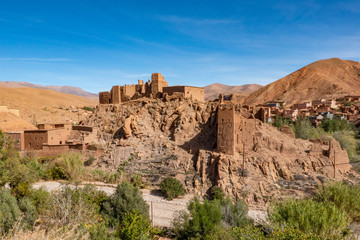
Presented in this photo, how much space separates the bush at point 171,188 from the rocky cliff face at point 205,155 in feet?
2.25

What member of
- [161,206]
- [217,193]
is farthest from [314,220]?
[161,206]

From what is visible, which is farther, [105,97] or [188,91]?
[105,97]

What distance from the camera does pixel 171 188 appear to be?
14773 millimetres

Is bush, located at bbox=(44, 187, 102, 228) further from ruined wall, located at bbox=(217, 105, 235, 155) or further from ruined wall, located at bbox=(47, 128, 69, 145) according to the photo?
ruined wall, located at bbox=(47, 128, 69, 145)

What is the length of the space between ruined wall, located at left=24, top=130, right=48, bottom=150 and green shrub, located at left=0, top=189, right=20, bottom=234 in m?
8.76

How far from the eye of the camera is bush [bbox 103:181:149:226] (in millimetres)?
11281

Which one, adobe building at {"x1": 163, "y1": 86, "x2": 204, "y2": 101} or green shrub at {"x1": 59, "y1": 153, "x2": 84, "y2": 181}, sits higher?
adobe building at {"x1": 163, "y1": 86, "x2": 204, "y2": 101}

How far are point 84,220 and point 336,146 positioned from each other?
612 inches

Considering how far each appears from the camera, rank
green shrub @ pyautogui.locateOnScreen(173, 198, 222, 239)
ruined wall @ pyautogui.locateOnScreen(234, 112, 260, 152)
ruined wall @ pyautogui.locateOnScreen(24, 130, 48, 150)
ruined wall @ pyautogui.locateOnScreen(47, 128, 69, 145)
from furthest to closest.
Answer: ruined wall @ pyautogui.locateOnScreen(47, 128, 69, 145)
ruined wall @ pyautogui.locateOnScreen(24, 130, 48, 150)
ruined wall @ pyautogui.locateOnScreen(234, 112, 260, 152)
green shrub @ pyautogui.locateOnScreen(173, 198, 222, 239)

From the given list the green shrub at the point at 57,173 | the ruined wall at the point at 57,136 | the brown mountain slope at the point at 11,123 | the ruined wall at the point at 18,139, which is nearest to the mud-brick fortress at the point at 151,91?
the ruined wall at the point at 57,136

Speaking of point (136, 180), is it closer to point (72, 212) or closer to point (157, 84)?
point (72, 212)

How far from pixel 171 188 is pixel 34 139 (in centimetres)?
1081

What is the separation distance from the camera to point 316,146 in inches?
671

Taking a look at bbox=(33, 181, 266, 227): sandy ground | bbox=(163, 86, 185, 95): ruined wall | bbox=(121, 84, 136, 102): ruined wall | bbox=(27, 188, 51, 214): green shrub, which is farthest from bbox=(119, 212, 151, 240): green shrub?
bbox=(121, 84, 136, 102): ruined wall
